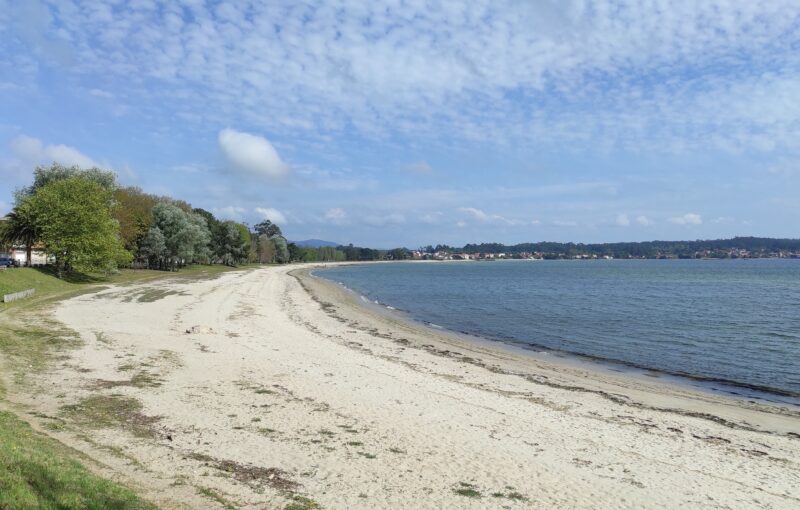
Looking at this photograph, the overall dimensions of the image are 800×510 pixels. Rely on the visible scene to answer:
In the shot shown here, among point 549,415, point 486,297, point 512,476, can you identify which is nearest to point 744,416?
point 549,415

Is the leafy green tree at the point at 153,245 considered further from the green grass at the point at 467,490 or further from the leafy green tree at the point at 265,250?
the leafy green tree at the point at 265,250

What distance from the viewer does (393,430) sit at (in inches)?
470

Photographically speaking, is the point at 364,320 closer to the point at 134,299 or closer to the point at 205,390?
the point at 134,299

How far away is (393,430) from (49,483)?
7018 millimetres

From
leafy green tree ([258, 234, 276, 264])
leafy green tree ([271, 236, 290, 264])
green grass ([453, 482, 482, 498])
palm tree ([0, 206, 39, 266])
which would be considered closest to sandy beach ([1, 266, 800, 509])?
green grass ([453, 482, 482, 498])

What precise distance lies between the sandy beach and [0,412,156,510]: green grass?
62 cm

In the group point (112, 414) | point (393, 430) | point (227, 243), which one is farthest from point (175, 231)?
point (393, 430)

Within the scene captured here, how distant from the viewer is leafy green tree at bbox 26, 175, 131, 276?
50.5 meters

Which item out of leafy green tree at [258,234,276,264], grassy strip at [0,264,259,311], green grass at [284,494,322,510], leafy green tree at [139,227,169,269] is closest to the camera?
green grass at [284,494,322,510]

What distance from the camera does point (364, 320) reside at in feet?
118

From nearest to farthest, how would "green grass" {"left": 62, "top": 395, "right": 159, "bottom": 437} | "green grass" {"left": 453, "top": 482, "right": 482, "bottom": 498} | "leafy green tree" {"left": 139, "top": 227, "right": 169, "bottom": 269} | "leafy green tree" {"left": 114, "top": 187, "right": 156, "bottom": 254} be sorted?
"green grass" {"left": 453, "top": 482, "right": 482, "bottom": 498} < "green grass" {"left": 62, "top": 395, "right": 159, "bottom": 437} < "leafy green tree" {"left": 114, "top": 187, "right": 156, "bottom": 254} < "leafy green tree" {"left": 139, "top": 227, "right": 169, "bottom": 269}

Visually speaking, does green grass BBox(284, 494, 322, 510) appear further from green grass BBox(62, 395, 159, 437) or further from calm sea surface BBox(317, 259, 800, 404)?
calm sea surface BBox(317, 259, 800, 404)

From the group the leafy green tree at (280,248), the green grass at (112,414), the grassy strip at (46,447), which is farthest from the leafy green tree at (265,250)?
the green grass at (112,414)

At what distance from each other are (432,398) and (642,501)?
275 inches
